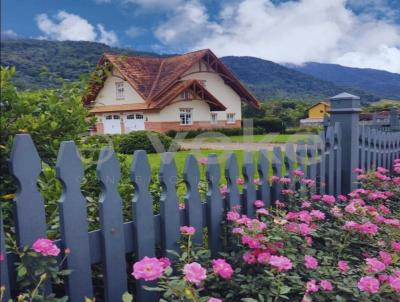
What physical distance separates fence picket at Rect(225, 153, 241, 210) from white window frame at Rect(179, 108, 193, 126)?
2241 centimetres

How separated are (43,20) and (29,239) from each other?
7.15ft

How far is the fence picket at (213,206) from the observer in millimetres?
1754

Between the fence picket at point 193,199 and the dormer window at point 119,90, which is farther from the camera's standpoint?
the dormer window at point 119,90

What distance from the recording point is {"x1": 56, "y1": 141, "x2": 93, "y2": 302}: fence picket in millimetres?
1212

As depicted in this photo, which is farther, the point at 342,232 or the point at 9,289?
the point at 342,232

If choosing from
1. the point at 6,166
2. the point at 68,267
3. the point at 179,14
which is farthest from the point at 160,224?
the point at 179,14

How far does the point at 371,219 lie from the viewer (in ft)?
6.40

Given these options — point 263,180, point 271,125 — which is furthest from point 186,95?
point 263,180

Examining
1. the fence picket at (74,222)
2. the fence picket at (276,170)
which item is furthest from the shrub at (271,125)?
the fence picket at (74,222)

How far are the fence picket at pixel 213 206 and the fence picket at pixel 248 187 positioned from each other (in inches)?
9.2

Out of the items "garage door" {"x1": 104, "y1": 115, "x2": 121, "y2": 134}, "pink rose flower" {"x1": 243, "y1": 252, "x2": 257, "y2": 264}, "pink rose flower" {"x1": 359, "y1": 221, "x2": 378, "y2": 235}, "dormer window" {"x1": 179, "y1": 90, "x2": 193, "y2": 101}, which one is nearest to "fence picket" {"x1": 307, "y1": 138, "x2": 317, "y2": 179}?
"pink rose flower" {"x1": 359, "y1": 221, "x2": 378, "y2": 235}

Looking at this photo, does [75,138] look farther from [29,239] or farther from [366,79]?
[366,79]

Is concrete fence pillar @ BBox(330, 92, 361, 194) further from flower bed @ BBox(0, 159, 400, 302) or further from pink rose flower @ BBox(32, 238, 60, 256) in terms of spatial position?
pink rose flower @ BBox(32, 238, 60, 256)

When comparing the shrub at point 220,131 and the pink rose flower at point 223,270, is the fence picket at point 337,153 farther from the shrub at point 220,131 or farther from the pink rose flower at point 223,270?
the shrub at point 220,131
